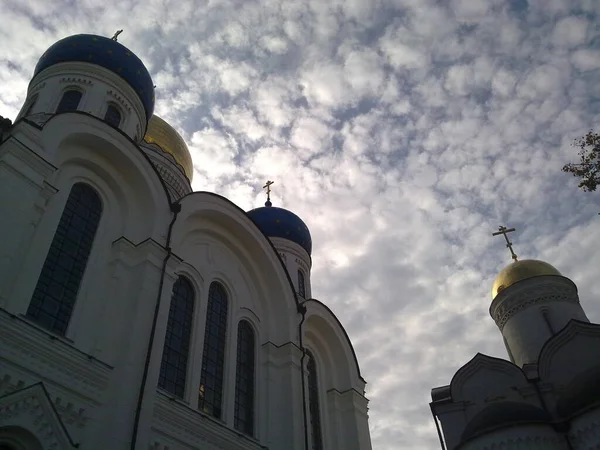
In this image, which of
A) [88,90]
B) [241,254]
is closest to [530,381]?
[241,254]

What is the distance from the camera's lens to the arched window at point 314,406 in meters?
13.7

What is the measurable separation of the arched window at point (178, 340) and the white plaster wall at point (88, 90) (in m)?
4.85

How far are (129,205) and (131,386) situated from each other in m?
3.96

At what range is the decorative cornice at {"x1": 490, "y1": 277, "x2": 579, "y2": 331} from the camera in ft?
65.1

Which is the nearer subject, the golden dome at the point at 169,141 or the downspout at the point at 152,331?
the downspout at the point at 152,331

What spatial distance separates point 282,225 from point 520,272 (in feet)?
29.4

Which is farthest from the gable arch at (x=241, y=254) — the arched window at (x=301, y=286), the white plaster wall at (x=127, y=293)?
the arched window at (x=301, y=286)

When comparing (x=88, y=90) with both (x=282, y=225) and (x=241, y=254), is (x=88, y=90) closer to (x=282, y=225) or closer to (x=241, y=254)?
(x=241, y=254)

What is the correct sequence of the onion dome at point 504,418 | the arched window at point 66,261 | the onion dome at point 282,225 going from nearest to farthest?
the arched window at point 66,261
the onion dome at point 504,418
the onion dome at point 282,225

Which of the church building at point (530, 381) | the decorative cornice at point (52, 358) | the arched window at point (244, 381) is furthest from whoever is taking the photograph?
the church building at point (530, 381)

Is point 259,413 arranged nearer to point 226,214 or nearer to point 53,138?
point 226,214

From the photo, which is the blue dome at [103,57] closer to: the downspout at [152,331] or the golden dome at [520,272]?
the downspout at [152,331]

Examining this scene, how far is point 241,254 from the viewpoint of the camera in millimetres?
14008

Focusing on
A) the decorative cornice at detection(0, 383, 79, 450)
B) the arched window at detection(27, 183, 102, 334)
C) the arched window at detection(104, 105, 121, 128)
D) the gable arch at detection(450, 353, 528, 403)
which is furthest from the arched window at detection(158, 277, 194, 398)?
the gable arch at detection(450, 353, 528, 403)
